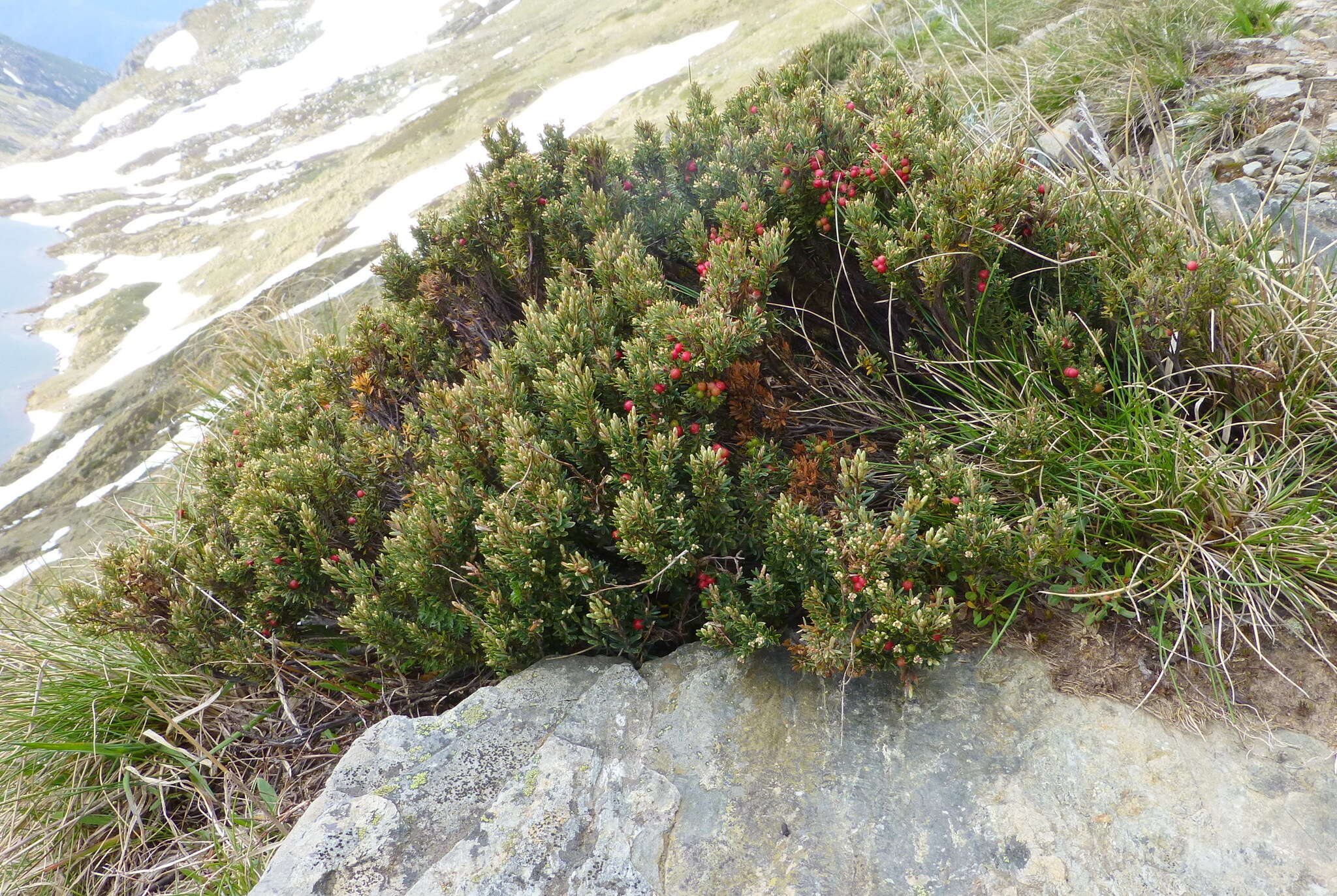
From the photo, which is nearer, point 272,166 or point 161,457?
point 161,457

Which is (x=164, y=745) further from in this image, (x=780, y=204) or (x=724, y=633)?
(x=780, y=204)

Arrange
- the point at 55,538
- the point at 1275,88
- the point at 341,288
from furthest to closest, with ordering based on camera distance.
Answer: the point at 341,288 < the point at 55,538 < the point at 1275,88

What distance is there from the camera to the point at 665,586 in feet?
8.42

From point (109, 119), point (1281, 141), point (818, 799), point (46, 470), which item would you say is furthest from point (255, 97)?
point (818, 799)

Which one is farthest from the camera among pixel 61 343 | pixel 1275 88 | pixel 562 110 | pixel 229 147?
pixel 229 147

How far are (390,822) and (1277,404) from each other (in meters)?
3.51

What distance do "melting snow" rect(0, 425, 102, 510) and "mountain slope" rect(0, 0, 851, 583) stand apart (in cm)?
9

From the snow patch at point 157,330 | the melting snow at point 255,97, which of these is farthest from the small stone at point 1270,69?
the melting snow at point 255,97

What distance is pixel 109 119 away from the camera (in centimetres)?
5472

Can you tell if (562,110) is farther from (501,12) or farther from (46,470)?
(501,12)

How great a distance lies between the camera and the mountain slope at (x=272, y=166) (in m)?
13.4

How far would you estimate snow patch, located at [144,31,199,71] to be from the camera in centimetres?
5800

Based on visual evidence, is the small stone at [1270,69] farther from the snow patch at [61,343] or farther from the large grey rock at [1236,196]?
the snow patch at [61,343]

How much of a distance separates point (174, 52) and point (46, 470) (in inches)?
2476
